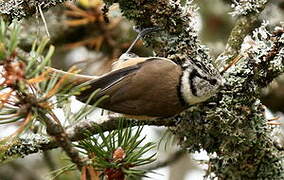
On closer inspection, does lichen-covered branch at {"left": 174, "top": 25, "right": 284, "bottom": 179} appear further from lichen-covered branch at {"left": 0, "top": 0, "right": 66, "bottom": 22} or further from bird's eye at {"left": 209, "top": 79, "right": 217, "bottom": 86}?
lichen-covered branch at {"left": 0, "top": 0, "right": 66, "bottom": 22}

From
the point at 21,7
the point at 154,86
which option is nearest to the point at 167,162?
the point at 154,86

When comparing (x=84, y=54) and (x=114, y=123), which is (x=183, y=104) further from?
(x=84, y=54)

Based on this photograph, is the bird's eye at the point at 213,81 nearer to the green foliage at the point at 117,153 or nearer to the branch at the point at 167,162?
the green foliage at the point at 117,153

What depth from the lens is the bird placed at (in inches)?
67.6

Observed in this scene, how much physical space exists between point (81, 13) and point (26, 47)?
0.86 ft

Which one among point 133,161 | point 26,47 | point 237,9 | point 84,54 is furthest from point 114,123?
point 84,54

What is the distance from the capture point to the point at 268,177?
1.78 m

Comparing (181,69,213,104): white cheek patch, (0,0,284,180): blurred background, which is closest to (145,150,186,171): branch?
(0,0,284,180): blurred background

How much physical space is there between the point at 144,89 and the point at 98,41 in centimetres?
84

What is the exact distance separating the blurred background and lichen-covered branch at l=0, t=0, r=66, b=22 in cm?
74

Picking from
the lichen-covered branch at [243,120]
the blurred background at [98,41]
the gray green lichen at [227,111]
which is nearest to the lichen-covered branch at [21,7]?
the gray green lichen at [227,111]

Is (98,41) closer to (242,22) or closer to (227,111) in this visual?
(242,22)

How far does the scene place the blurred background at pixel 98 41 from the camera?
8.08 ft

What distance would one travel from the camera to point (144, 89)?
73.3 inches
